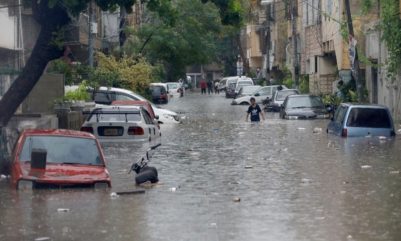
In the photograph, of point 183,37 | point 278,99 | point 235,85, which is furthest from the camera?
point 235,85

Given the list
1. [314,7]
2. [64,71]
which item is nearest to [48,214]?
[64,71]

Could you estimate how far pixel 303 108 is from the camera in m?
47.2

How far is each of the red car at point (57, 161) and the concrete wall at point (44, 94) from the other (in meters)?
15.4

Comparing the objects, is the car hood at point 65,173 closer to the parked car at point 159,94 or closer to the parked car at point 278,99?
the parked car at point 278,99

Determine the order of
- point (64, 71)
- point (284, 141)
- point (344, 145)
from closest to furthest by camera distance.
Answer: point (344, 145)
point (284, 141)
point (64, 71)

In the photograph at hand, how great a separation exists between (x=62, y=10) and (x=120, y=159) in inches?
206

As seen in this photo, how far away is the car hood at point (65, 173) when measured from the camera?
61.2 feet

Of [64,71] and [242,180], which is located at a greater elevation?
[64,71]

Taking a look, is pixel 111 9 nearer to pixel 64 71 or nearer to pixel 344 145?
pixel 344 145

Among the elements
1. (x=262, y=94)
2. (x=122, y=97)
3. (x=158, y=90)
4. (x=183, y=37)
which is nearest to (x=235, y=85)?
(x=183, y=37)

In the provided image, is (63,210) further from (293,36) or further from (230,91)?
(230,91)

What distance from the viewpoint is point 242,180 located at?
22.3 metres

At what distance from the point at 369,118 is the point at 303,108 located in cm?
1437

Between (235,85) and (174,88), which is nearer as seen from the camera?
(235,85)
